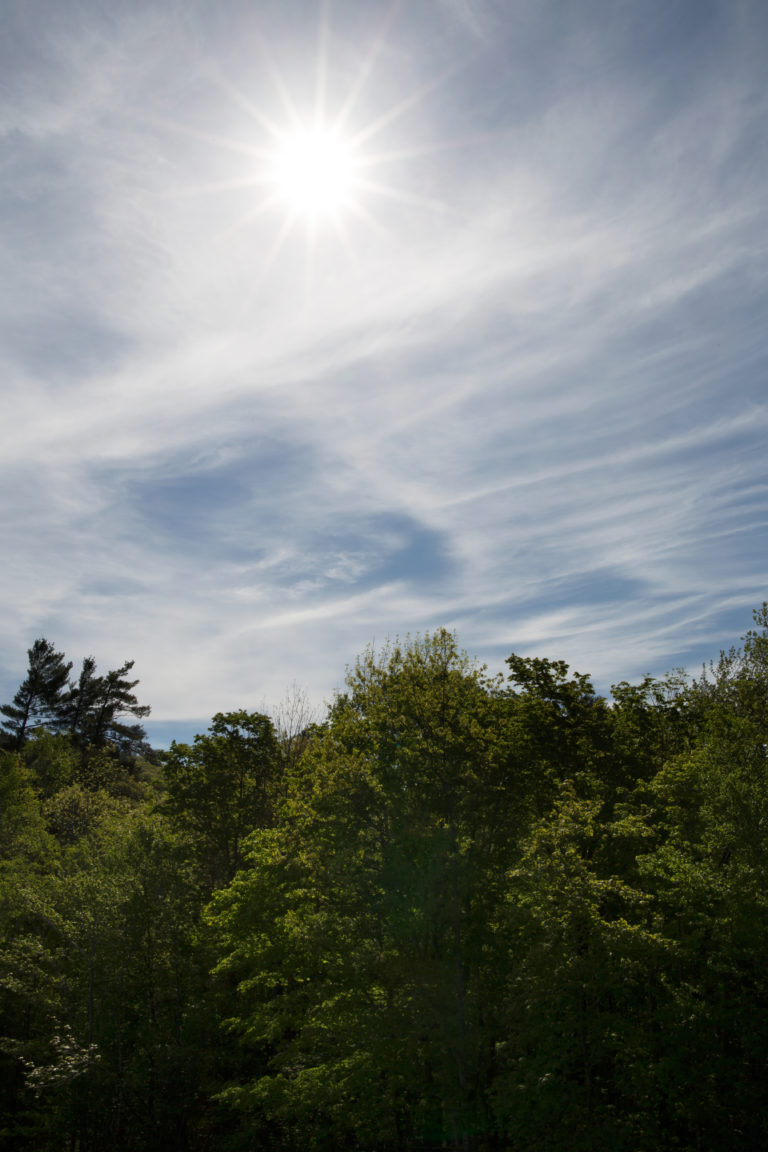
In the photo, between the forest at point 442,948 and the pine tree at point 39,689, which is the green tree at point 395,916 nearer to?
the forest at point 442,948

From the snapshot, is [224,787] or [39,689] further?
[39,689]

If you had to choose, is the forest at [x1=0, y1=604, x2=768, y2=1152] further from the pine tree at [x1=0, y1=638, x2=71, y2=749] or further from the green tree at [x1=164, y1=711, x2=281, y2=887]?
the pine tree at [x1=0, y1=638, x2=71, y2=749]

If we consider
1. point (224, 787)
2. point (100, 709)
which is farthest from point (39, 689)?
point (224, 787)

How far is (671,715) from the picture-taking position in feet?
106

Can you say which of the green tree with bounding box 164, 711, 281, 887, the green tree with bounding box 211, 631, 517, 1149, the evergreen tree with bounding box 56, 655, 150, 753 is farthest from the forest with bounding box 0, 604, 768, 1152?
the evergreen tree with bounding box 56, 655, 150, 753

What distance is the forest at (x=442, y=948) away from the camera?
64.4 feet

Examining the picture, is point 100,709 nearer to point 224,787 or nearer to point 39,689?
point 39,689

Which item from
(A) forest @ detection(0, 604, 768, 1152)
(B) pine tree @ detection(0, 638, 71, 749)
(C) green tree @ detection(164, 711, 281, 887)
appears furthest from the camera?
(B) pine tree @ detection(0, 638, 71, 749)

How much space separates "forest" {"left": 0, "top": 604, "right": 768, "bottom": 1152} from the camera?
1964 cm

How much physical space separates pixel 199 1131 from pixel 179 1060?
629cm


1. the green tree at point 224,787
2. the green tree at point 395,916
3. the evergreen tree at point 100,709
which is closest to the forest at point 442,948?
the green tree at point 395,916

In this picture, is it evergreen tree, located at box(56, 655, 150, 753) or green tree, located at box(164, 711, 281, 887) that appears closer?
green tree, located at box(164, 711, 281, 887)

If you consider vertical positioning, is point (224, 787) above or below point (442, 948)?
above

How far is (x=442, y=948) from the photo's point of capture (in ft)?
80.1
